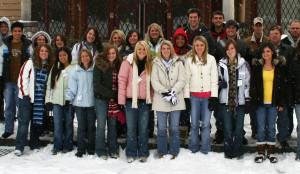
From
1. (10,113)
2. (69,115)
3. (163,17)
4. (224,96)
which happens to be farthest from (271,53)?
(163,17)

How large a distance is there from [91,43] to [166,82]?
170 cm

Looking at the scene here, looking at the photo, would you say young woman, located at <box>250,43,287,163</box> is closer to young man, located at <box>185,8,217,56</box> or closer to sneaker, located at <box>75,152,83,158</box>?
young man, located at <box>185,8,217,56</box>

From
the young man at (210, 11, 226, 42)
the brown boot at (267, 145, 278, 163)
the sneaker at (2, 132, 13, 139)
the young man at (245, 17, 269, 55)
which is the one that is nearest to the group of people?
the brown boot at (267, 145, 278, 163)

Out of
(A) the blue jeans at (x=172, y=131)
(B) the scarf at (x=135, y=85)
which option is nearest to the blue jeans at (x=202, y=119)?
(A) the blue jeans at (x=172, y=131)

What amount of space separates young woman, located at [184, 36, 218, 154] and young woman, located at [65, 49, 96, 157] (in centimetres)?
153

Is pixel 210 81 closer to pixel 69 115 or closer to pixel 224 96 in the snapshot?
pixel 224 96

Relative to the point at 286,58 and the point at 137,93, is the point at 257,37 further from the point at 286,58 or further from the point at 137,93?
the point at 137,93

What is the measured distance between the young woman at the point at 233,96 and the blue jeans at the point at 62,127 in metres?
2.46

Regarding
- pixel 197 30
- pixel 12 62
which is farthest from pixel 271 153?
pixel 12 62

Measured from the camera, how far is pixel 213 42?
20.5 feet

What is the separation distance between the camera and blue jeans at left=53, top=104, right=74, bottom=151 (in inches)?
236

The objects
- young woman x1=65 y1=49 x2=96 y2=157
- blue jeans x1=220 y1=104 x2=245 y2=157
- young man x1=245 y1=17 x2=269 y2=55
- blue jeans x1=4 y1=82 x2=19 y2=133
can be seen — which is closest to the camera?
blue jeans x1=220 y1=104 x2=245 y2=157

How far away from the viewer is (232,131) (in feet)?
18.9

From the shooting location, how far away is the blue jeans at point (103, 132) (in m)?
5.72
